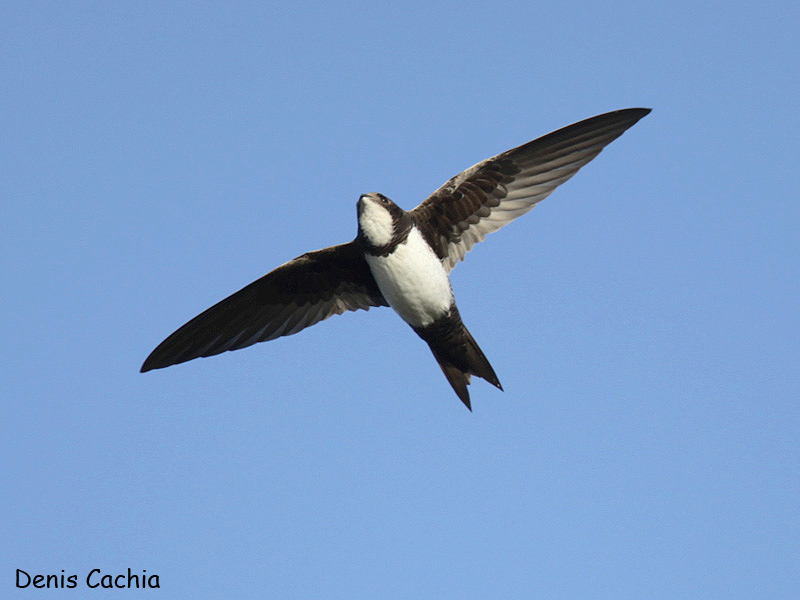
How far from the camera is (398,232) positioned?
901 centimetres

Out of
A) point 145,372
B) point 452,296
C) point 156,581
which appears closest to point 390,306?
point 452,296

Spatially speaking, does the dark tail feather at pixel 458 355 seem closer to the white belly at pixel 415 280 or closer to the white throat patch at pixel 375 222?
the white belly at pixel 415 280

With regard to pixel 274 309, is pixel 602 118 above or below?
above

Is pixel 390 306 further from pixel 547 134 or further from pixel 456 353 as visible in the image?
pixel 547 134

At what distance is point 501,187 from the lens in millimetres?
9758

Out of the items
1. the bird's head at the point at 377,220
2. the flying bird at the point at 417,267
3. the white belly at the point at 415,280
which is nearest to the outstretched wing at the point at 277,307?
the flying bird at the point at 417,267

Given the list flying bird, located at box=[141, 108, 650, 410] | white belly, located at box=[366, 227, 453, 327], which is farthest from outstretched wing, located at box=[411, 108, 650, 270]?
white belly, located at box=[366, 227, 453, 327]

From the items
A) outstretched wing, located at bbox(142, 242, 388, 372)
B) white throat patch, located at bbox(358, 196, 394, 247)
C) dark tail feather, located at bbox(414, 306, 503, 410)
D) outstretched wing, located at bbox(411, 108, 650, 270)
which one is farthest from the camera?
outstretched wing, located at bbox(142, 242, 388, 372)

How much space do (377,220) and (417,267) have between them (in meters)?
0.50

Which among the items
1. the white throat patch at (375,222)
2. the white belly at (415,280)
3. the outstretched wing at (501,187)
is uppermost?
the outstretched wing at (501,187)

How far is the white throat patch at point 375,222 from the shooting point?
8.90 metres

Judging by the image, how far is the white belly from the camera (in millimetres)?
9055

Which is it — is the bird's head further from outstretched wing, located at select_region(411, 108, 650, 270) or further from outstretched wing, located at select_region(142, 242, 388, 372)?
outstretched wing, located at select_region(142, 242, 388, 372)

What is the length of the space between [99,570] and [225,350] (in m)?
2.14
